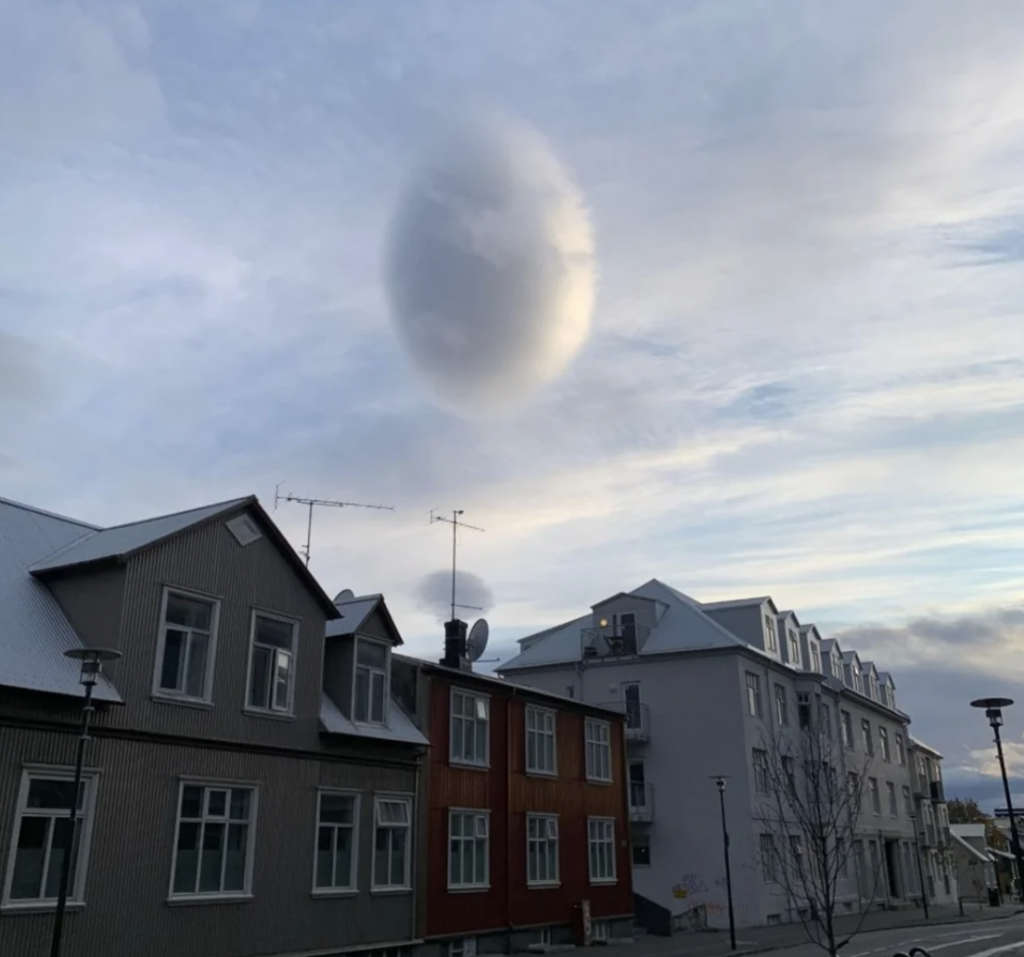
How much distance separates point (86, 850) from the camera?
17.2 m

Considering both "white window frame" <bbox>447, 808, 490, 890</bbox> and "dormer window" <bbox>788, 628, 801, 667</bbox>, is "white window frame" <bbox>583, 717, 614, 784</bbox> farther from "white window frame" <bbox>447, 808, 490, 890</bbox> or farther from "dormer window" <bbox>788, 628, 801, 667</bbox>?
"dormer window" <bbox>788, 628, 801, 667</bbox>

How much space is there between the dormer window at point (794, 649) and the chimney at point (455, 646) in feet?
82.1

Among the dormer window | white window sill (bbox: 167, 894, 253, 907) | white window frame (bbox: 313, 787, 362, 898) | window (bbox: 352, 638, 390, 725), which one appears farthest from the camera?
the dormer window

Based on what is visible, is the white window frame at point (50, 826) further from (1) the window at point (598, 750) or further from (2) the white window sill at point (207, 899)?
(1) the window at point (598, 750)

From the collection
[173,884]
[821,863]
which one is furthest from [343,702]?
[821,863]

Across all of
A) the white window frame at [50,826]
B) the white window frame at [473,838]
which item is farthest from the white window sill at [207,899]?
the white window frame at [473,838]

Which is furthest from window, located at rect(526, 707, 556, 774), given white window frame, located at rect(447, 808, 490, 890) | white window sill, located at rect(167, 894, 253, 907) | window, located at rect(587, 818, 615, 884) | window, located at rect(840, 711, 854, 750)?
window, located at rect(840, 711, 854, 750)

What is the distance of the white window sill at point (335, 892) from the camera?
70.9 ft

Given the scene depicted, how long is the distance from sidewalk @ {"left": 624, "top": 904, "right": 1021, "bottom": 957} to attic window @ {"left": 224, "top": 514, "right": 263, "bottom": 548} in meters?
15.8

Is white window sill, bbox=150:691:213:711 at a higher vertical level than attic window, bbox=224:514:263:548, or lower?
lower

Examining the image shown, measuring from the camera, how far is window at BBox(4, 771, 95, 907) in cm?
1612

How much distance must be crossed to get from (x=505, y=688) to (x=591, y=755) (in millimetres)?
6152

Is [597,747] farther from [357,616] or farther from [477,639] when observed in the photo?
[357,616]

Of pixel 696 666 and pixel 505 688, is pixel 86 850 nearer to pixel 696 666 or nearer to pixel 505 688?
pixel 505 688
